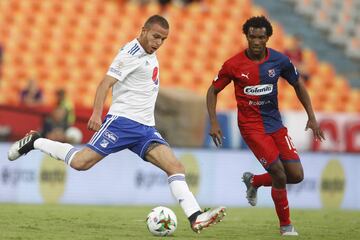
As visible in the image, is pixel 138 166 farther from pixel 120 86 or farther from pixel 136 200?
pixel 120 86

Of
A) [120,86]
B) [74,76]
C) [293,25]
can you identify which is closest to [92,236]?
[120,86]

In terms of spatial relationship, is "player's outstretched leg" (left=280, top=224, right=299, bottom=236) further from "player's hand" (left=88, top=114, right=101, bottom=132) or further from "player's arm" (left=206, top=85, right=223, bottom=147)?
"player's hand" (left=88, top=114, right=101, bottom=132)

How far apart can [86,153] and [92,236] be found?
0.93 metres

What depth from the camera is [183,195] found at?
9250 millimetres

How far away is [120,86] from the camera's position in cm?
952

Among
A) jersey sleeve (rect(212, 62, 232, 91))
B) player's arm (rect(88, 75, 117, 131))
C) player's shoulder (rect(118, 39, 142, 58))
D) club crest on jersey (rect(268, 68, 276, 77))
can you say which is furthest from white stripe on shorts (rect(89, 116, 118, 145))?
club crest on jersey (rect(268, 68, 276, 77))

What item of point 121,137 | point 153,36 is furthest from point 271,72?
point 121,137

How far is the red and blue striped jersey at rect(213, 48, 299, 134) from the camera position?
9.92m

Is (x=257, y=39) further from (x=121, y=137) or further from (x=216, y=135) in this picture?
(x=121, y=137)

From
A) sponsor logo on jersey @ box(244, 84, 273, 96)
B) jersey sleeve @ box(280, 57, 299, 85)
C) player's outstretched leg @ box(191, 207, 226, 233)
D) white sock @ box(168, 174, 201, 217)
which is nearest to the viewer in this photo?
player's outstretched leg @ box(191, 207, 226, 233)

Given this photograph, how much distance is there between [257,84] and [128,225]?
2.13m

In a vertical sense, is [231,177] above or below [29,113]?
below

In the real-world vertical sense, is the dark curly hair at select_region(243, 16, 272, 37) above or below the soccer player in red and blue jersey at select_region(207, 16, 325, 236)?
above

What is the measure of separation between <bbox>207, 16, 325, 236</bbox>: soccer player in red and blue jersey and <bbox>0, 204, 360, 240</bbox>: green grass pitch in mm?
599
